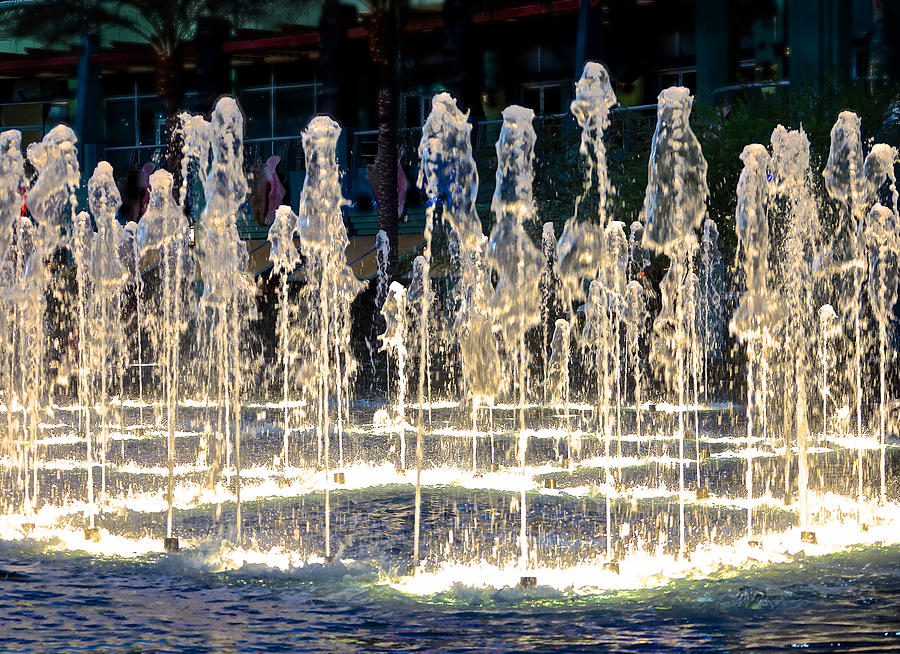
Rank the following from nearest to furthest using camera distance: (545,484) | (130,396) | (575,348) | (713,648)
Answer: (713,648)
(545,484)
(130,396)
(575,348)

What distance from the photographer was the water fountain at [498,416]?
8.47 m

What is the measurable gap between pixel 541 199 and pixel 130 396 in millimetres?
9820

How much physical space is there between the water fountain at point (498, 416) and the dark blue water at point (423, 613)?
284 mm

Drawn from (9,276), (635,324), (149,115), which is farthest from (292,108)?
(9,276)

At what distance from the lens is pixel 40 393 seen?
2028 centimetres

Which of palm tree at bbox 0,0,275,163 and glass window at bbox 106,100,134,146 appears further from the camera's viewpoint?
glass window at bbox 106,100,134,146

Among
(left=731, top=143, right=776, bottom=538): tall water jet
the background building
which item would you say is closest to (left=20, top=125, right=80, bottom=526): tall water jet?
(left=731, top=143, right=776, bottom=538): tall water jet

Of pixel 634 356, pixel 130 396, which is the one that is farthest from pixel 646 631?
pixel 634 356

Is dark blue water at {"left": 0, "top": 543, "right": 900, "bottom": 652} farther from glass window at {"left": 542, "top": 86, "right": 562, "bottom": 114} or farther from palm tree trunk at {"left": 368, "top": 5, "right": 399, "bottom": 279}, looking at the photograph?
glass window at {"left": 542, "top": 86, "right": 562, "bottom": 114}

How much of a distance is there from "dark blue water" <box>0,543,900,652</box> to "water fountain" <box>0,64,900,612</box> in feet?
0.93

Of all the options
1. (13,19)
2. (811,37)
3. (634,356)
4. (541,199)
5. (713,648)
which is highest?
(13,19)

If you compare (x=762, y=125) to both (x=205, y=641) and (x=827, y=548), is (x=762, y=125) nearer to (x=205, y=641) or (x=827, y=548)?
(x=827, y=548)

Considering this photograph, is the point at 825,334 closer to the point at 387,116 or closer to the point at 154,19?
the point at 387,116

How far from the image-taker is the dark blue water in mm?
6105
